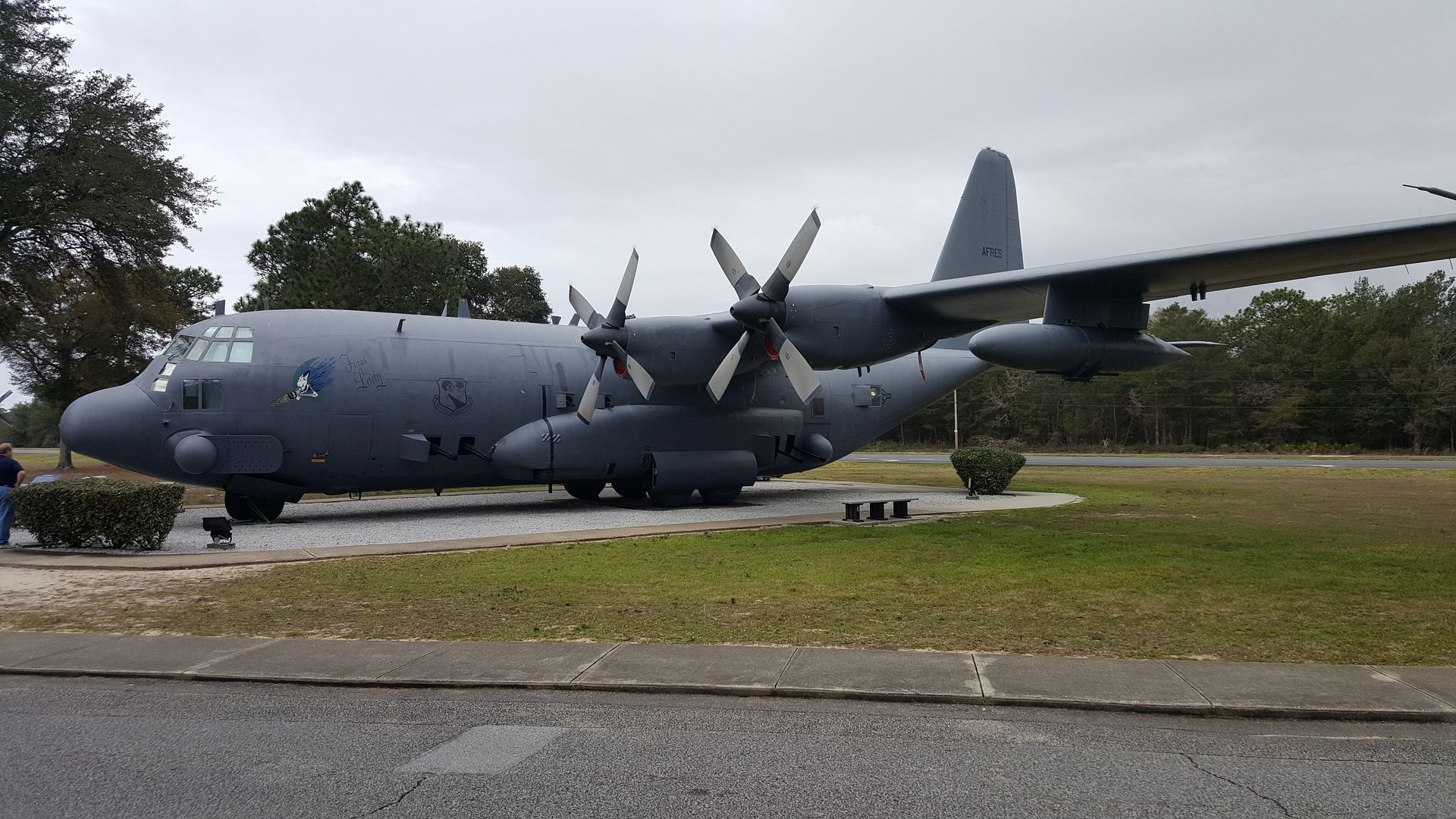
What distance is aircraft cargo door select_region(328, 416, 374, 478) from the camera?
752 inches

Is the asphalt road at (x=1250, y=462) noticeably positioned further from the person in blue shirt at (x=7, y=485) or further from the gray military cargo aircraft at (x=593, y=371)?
the person in blue shirt at (x=7, y=485)

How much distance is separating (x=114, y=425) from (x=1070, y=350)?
17942 mm

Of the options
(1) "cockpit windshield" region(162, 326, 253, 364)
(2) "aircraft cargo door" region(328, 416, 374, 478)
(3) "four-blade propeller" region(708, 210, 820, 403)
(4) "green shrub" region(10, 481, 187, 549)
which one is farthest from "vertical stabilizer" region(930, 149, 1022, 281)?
(4) "green shrub" region(10, 481, 187, 549)

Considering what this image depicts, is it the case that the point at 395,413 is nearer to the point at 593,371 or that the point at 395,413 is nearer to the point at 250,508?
the point at 250,508

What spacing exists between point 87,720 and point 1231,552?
48.1 feet

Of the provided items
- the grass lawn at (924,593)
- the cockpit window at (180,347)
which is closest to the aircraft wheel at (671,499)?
the grass lawn at (924,593)

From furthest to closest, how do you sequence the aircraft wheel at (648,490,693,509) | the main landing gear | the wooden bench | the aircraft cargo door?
the main landing gear
the aircraft wheel at (648,490,693,509)
the wooden bench
the aircraft cargo door

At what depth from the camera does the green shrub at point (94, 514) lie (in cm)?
1482

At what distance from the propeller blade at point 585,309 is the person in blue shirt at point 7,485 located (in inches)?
417

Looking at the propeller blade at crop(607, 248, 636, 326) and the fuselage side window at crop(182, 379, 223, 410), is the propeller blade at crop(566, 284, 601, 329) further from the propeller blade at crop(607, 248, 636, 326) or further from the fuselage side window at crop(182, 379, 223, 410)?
the fuselage side window at crop(182, 379, 223, 410)

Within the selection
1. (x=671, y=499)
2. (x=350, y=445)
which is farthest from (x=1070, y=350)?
(x=350, y=445)

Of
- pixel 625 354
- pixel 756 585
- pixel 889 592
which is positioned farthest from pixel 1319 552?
pixel 625 354

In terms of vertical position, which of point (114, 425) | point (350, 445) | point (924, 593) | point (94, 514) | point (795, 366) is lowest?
point (924, 593)

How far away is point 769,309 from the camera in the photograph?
18.7 m
